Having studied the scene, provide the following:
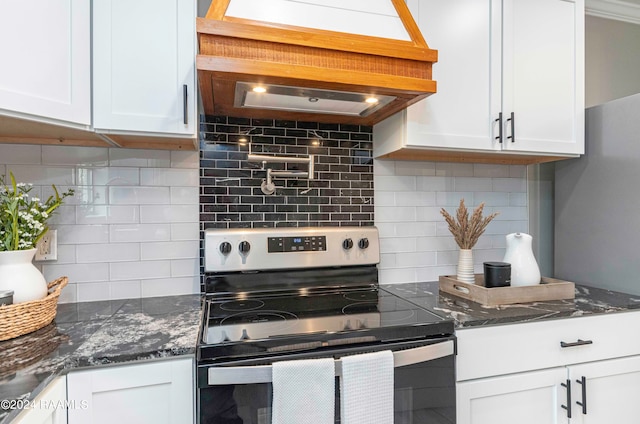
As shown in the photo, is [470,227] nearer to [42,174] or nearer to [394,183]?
[394,183]

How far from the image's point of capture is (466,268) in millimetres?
1641

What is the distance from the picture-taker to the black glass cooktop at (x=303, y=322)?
1001 mm

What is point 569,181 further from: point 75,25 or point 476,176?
point 75,25

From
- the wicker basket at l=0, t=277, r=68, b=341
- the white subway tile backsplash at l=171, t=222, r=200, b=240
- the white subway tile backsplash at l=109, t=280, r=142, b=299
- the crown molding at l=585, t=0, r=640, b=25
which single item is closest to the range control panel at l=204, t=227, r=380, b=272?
the white subway tile backsplash at l=171, t=222, r=200, b=240

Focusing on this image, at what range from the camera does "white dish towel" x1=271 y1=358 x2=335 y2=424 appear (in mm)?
948

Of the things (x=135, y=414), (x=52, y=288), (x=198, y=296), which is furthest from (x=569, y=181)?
(x=52, y=288)

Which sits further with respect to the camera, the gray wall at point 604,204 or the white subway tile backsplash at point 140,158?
the gray wall at point 604,204

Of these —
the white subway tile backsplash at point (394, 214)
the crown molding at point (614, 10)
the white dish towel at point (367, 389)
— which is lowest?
the white dish towel at point (367, 389)

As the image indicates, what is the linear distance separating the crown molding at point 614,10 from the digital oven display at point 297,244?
2204mm

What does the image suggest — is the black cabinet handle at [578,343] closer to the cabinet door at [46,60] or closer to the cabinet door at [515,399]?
the cabinet door at [515,399]

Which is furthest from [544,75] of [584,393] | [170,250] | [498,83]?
[170,250]

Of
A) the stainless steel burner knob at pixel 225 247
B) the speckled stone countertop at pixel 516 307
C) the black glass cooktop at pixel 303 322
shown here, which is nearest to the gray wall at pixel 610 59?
the speckled stone countertop at pixel 516 307

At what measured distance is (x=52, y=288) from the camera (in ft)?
4.30

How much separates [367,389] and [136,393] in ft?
2.03
